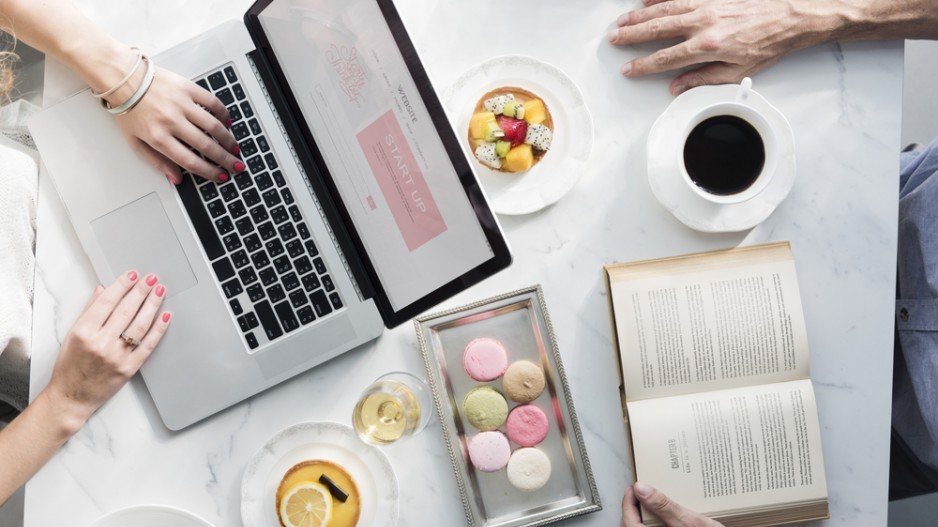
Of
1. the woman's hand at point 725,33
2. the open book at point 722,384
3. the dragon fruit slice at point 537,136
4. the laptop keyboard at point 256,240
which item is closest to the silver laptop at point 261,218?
the laptop keyboard at point 256,240

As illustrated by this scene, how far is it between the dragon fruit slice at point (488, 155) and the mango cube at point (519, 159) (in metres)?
0.01

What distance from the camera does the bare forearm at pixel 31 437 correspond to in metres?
0.96

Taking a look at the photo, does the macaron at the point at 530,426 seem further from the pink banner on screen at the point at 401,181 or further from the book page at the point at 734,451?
the pink banner on screen at the point at 401,181

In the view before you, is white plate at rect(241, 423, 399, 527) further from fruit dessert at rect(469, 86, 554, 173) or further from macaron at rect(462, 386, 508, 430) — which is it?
fruit dessert at rect(469, 86, 554, 173)

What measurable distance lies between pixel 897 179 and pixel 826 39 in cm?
24

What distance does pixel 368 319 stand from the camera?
0.94 metres

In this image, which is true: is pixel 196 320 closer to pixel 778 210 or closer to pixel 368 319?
pixel 368 319

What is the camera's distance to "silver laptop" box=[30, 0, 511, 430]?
891 millimetres

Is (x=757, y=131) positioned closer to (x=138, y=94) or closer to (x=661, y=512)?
(x=661, y=512)

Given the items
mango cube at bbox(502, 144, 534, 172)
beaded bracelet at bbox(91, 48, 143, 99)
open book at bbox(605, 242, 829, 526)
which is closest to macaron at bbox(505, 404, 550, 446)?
open book at bbox(605, 242, 829, 526)

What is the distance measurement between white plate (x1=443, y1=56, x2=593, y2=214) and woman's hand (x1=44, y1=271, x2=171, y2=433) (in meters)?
0.51

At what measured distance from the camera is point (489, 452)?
98cm

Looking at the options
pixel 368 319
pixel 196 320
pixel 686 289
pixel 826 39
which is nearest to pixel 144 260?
pixel 196 320

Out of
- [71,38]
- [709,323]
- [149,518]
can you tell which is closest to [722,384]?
[709,323]
